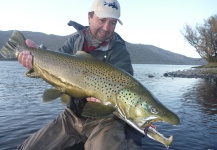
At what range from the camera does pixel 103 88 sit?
417 cm

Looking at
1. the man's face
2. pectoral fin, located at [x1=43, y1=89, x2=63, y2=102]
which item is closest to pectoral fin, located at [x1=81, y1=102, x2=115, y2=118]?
pectoral fin, located at [x1=43, y1=89, x2=63, y2=102]

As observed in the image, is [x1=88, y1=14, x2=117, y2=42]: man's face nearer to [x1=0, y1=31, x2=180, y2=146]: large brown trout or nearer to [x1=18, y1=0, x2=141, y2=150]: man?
[x1=18, y1=0, x2=141, y2=150]: man

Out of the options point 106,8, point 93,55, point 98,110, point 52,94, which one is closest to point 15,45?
point 52,94

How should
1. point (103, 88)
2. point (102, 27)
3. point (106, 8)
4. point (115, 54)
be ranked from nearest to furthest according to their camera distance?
point (103, 88) < point (106, 8) < point (102, 27) < point (115, 54)

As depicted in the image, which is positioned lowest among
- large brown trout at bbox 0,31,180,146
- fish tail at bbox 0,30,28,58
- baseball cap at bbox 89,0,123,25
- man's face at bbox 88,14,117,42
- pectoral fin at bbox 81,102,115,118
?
pectoral fin at bbox 81,102,115,118

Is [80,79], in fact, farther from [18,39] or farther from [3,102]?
[3,102]

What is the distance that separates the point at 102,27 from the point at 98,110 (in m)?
1.93

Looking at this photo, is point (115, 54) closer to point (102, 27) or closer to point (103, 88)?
point (102, 27)

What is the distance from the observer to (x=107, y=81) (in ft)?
13.8

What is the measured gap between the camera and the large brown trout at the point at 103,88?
13.1 feet

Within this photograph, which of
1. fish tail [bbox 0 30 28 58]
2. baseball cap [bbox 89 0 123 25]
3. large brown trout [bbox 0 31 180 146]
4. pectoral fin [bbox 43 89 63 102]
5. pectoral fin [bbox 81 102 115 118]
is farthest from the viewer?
baseball cap [bbox 89 0 123 25]

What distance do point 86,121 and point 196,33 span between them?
5631cm

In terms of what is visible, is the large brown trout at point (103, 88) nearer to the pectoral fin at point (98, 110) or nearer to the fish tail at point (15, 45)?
the pectoral fin at point (98, 110)

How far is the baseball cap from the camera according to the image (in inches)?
202
